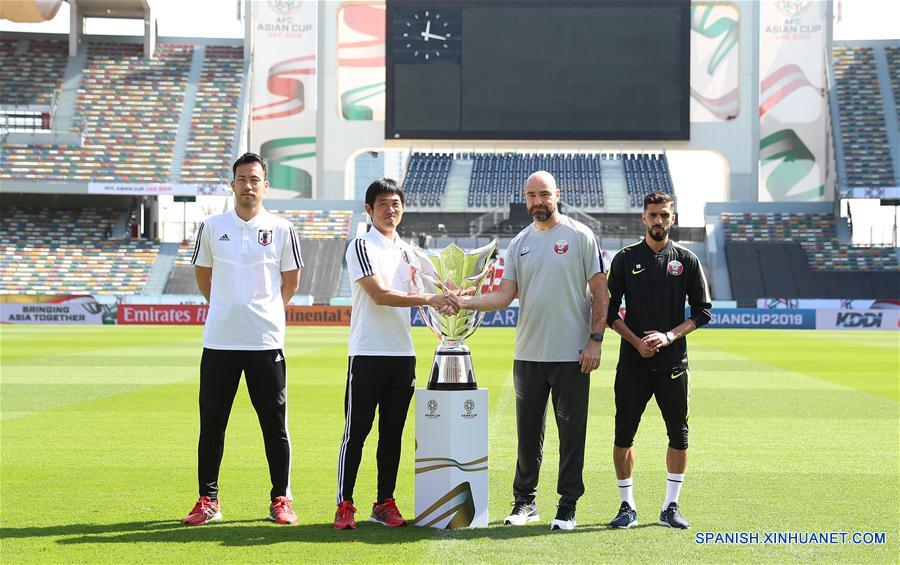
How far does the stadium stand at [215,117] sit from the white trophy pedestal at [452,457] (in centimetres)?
4388

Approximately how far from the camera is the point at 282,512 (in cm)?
635

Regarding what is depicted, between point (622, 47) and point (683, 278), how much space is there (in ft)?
134

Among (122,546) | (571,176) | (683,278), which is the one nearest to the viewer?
(122,546)

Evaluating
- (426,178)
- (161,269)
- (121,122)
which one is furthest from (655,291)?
(121,122)

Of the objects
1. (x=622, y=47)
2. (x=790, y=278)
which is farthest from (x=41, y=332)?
(x=790, y=278)

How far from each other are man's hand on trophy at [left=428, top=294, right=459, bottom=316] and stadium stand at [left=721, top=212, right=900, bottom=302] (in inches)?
1550

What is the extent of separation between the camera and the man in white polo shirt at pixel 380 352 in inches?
243

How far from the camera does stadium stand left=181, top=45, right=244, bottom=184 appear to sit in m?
49.5

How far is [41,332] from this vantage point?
3164 centimetres

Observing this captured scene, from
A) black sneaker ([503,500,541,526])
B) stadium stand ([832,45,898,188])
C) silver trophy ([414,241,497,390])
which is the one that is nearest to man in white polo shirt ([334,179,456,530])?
silver trophy ([414,241,497,390])

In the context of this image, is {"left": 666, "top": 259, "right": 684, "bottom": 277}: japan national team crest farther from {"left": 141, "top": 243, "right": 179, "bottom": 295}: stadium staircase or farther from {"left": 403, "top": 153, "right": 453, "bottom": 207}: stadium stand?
{"left": 403, "top": 153, "right": 453, "bottom": 207}: stadium stand

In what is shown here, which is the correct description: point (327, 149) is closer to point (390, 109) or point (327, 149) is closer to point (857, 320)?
point (390, 109)

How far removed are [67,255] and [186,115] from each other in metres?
9.96

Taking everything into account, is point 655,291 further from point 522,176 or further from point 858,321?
point 522,176
